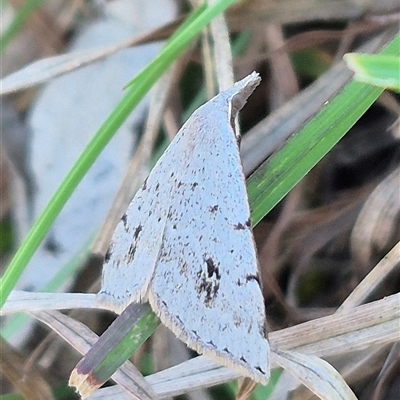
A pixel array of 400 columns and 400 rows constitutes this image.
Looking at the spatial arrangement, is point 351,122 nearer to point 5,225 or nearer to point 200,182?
point 200,182

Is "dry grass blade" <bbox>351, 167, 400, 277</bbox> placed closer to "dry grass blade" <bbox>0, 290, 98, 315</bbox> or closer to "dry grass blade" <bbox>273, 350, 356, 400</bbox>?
"dry grass blade" <bbox>273, 350, 356, 400</bbox>

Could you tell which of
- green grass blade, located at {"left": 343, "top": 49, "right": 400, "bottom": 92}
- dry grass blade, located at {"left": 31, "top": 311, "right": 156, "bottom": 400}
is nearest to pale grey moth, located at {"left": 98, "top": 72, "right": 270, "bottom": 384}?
dry grass blade, located at {"left": 31, "top": 311, "right": 156, "bottom": 400}

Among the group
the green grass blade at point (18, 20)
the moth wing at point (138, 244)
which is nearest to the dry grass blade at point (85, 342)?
the moth wing at point (138, 244)

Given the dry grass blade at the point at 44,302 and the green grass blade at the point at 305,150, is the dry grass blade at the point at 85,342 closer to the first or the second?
the dry grass blade at the point at 44,302

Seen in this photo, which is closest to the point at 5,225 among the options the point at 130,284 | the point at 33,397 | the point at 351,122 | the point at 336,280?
the point at 33,397

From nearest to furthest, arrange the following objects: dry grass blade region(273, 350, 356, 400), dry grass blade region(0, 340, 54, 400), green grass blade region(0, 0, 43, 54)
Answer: dry grass blade region(273, 350, 356, 400), dry grass blade region(0, 340, 54, 400), green grass blade region(0, 0, 43, 54)

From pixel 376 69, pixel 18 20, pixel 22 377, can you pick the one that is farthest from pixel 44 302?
pixel 18 20

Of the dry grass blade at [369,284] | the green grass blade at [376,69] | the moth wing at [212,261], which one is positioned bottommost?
the dry grass blade at [369,284]

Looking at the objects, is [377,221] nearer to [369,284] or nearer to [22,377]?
[369,284]
